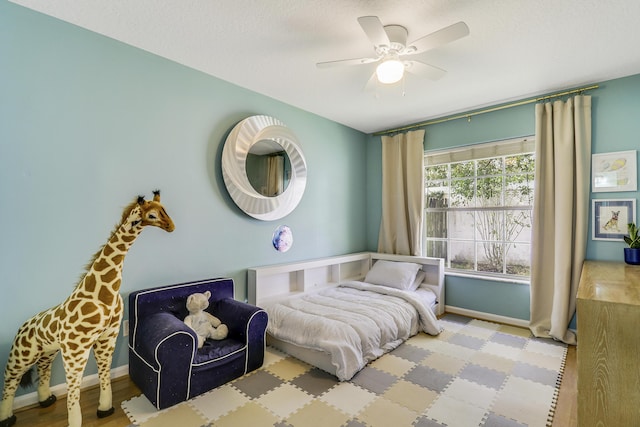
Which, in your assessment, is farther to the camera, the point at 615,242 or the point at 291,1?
the point at 615,242

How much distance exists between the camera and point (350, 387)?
2197mm

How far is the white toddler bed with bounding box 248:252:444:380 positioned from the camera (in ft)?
8.02

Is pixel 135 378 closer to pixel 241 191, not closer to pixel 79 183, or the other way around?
pixel 79 183

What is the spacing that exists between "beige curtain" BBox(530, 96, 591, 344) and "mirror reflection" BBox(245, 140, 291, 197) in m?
2.72

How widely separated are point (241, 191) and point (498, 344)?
115 inches

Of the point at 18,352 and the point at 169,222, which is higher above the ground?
the point at 169,222

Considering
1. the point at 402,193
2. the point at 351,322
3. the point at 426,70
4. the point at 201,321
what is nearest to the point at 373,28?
the point at 426,70

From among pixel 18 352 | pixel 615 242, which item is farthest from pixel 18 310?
pixel 615 242

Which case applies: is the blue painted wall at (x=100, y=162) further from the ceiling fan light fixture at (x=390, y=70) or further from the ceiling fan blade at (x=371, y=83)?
the ceiling fan light fixture at (x=390, y=70)

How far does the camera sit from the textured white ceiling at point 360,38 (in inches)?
74.8

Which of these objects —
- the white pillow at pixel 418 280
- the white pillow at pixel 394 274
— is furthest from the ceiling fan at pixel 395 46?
the white pillow at pixel 418 280

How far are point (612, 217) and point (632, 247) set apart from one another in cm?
36

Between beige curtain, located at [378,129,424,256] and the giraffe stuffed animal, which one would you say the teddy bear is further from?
beige curtain, located at [378,129,424,256]

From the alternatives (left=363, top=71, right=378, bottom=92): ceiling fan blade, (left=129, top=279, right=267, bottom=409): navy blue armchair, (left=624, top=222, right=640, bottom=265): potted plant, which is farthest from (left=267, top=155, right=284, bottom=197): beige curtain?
(left=624, top=222, right=640, bottom=265): potted plant
